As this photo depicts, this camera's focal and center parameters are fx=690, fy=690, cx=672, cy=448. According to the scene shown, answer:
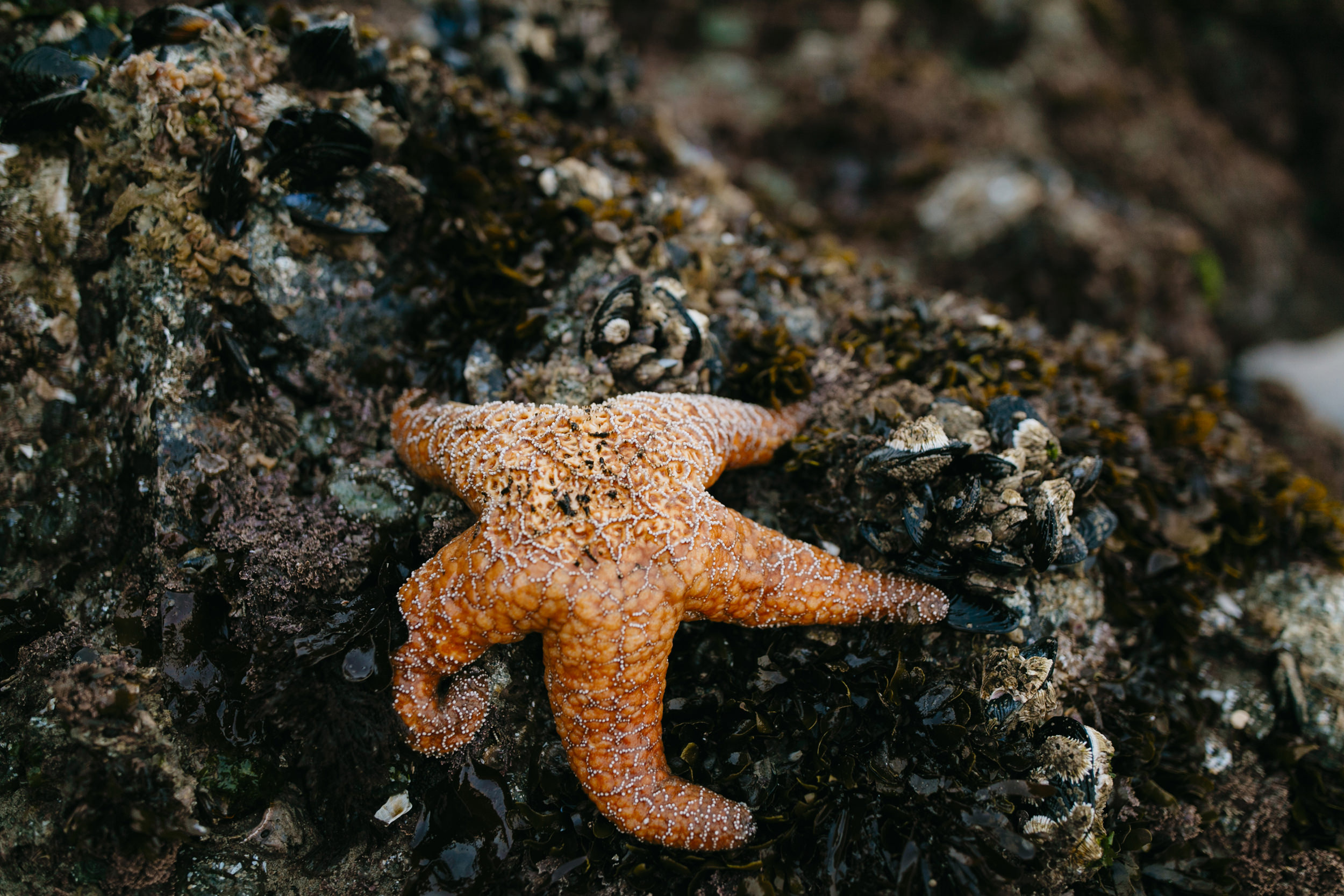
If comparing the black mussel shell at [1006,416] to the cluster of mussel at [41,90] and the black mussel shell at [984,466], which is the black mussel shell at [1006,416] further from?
the cluster of mussel at [41,90]

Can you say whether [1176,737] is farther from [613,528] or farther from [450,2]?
[450,2]

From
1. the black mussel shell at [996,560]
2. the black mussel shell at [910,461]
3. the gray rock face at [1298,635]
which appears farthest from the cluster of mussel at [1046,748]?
the gray rock face at [1298,635]

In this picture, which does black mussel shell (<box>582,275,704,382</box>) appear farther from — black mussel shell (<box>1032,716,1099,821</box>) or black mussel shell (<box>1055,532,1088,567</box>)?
black mussel shell (<box>1032,716,1099,821</box>)

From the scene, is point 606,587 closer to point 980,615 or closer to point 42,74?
point 980,615

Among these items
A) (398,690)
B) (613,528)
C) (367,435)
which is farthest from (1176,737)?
(367,435)

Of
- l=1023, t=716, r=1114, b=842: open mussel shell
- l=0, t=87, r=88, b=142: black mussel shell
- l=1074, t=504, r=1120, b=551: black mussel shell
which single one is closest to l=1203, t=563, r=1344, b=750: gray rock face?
l=1074, t=504, r=1120, b=551: black mussel shell

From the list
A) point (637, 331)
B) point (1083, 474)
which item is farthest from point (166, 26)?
point (1083, 474)
